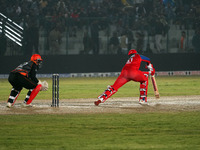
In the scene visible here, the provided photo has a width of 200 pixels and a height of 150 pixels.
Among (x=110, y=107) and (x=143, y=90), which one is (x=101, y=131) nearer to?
(x=110, y=107)

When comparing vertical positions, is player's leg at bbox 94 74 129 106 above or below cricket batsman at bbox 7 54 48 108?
below

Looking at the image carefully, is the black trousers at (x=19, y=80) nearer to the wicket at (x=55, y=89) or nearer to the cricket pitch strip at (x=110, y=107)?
the wicket at (x=55, y=89)

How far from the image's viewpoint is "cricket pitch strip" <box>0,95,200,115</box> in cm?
1573

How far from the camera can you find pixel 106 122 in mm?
13141

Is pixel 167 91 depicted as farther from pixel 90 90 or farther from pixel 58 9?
pixel 58 9

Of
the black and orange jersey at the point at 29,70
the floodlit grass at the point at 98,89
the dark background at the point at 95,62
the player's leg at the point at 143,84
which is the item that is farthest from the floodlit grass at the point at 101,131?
the dark background at the point at 95,62

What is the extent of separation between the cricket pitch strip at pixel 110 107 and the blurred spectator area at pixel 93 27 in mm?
12327

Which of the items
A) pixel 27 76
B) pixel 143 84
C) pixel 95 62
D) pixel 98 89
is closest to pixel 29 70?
pixel 27 76

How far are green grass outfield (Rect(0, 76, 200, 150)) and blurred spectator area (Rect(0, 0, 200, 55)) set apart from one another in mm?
16726

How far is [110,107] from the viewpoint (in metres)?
16.8

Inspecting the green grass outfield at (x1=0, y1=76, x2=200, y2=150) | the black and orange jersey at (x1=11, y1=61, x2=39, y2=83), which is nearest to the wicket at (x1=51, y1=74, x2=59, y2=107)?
the black and orange jersey at (x1=11, y1=61, x2=39, y2=83)

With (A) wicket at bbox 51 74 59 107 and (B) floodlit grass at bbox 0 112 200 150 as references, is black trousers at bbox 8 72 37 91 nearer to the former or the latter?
(A) wicket at bbox 51 74 59 107

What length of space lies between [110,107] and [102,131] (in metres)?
5.12

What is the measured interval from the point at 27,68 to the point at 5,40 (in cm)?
1485
